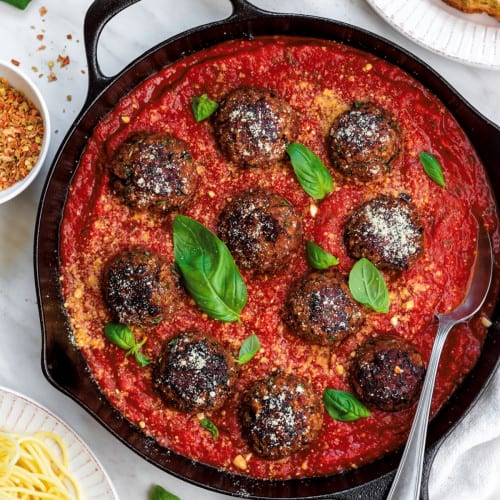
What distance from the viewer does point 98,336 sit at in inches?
178

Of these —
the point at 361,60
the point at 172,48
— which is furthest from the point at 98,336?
the point at 361,60

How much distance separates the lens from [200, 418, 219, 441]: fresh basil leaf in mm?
4508

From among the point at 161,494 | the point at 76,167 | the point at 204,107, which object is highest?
the point at 204,107

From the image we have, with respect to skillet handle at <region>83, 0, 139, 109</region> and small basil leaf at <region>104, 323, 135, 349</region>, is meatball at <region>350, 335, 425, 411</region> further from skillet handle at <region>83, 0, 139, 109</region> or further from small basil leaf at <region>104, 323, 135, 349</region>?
skillet handle at <region>83, 0, 139, 109</region>

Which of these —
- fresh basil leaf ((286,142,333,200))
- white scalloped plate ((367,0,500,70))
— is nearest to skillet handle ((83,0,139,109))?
fresh basil leaf ((286,142,333,200))

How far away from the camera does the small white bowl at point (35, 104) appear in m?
4.60

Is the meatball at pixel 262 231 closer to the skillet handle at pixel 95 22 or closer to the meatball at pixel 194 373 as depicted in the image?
the meatball at pixel 194 373

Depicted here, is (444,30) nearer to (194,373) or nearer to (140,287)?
(140,287)

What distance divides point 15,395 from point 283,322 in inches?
66.1

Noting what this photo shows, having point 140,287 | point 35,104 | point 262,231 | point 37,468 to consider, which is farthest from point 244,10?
point 37,468

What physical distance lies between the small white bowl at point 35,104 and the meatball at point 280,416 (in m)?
Result: 1.86

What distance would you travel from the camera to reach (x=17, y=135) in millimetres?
4738

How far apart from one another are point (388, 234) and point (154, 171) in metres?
1.39

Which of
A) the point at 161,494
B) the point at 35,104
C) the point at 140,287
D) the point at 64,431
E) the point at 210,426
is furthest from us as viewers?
the point at 161,494
